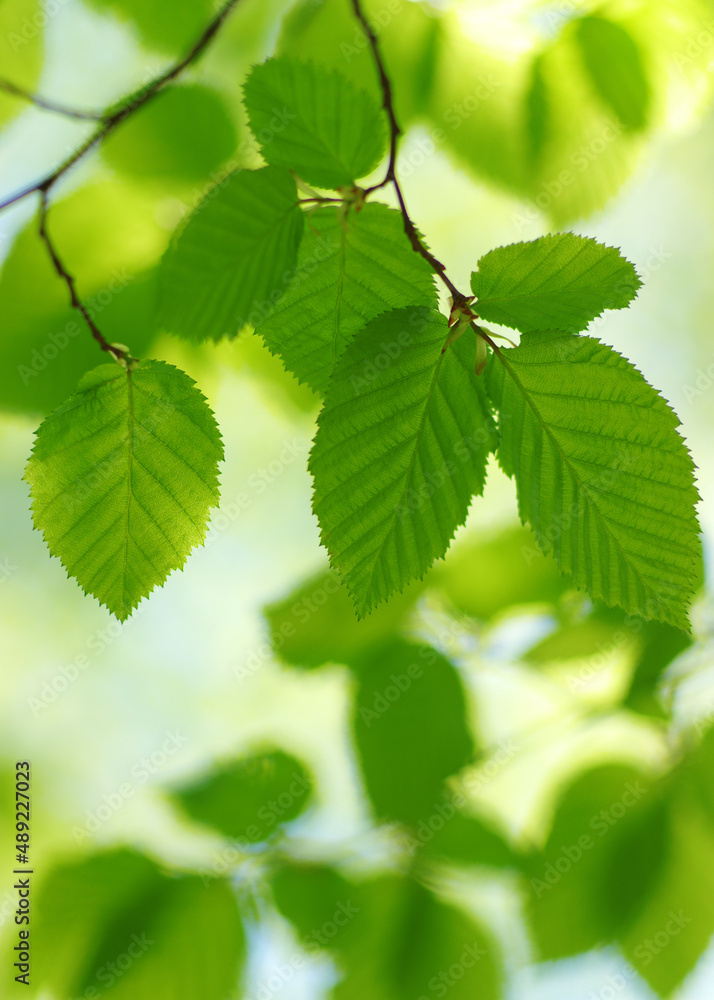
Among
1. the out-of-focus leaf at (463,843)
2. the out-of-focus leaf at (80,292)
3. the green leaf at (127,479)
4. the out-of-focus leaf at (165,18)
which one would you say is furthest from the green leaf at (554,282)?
the out-of-focus leaf at (463,843)

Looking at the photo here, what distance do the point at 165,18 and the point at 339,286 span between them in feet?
1.89

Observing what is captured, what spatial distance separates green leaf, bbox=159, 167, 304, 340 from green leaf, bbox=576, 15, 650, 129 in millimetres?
652

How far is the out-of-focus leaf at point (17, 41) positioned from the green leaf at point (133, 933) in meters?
0.88

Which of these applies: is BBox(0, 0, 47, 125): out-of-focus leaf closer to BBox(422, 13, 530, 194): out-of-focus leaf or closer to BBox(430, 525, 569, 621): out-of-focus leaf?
BBox(422, 13, 530, 194): out-of-focus leaf

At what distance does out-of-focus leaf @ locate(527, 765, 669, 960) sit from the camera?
0.83 metres

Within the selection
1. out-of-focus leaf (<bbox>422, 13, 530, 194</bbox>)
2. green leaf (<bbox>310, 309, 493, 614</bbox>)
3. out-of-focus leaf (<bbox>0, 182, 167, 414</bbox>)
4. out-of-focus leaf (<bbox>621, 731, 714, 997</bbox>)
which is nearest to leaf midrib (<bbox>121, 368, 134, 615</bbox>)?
green leaf (<bbox>310, 309, 493, 614</bbox>)

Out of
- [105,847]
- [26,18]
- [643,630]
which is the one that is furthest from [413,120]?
[105,847]

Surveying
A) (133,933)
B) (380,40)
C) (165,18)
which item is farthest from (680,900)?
(165,18)

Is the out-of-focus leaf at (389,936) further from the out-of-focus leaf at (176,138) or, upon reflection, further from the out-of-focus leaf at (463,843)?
the out-of-focus leaf at (176,138)

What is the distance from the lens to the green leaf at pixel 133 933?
31.0 inches

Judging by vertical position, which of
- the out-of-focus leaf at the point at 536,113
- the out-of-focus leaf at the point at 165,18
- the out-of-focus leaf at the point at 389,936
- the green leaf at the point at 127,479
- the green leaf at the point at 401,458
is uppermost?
the out-of-focus leaf at the point at 536,113

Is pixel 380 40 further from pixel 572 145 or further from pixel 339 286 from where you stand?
pixel 339 286

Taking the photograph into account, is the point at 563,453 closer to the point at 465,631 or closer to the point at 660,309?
the point at 465,631

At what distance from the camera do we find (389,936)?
2.78 feet
